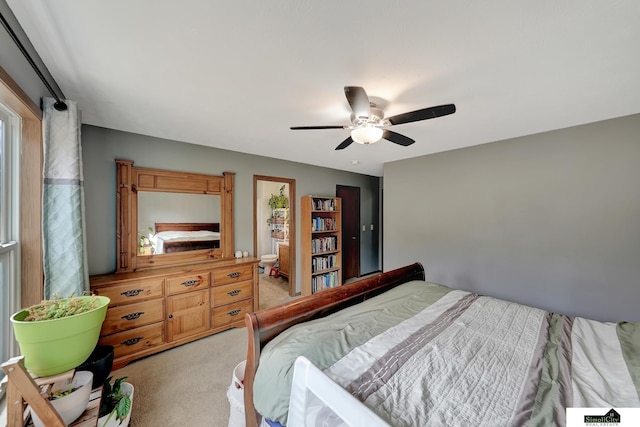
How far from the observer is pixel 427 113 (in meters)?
1.50

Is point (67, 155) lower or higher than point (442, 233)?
higher

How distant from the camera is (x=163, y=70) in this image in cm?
145

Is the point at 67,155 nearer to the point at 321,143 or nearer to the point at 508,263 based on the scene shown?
the point at 321,143

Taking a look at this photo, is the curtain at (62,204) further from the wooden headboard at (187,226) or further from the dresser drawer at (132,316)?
the wooden headboard at (187,226)

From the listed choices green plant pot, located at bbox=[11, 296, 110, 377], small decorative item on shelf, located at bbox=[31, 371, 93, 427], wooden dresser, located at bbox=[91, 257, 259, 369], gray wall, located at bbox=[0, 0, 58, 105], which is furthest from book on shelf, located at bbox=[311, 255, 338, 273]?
gray wall, located at bbox=[0, 0, 58, 105]

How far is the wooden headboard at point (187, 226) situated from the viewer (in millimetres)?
2781

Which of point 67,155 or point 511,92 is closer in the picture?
point 67,155

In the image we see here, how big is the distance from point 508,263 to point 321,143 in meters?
2.59

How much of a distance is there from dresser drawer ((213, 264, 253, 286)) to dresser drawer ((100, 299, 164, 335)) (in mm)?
562

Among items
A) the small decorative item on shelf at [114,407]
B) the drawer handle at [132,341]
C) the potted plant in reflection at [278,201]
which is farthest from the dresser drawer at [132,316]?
the potted plant in reflection at [278,201]

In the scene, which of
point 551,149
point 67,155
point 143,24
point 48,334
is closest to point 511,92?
point 551,149

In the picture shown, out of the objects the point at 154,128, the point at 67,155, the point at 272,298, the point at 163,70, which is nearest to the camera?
the point at 163,70

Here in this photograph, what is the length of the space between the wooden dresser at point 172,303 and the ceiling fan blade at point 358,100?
225cm

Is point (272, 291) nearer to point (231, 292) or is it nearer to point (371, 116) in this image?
point (231, 292)
